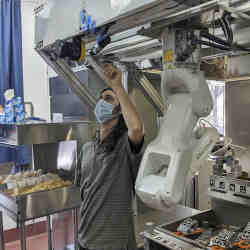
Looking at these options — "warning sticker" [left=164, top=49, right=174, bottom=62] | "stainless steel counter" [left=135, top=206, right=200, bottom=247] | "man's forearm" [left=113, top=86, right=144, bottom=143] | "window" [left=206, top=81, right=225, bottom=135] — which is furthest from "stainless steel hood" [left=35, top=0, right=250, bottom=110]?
"stainless steel counter" [left=135, top=206, right=200, bottom=247]

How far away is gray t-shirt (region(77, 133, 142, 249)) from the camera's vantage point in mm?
1386

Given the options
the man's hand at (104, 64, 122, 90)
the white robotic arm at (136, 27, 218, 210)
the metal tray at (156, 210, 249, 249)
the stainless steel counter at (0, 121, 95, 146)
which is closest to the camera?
the white robotic arm at (136, 27, 218, 210)

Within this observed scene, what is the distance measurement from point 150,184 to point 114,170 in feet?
1.92

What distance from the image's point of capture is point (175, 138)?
0.85 metres

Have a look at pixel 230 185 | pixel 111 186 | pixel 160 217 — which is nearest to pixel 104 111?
pixel 111 186

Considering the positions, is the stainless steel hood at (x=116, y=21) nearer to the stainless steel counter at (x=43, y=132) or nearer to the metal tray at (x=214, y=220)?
the stainless steel counter at (x=43, y=132)

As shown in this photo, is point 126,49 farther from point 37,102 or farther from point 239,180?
point 37,102

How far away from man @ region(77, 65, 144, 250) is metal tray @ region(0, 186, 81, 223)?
1.85 ft

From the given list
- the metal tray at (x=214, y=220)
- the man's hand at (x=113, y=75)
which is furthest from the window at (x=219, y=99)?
the man's hand at (x=113, y=75)

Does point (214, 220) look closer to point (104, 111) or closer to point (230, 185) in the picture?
point (230, 185)

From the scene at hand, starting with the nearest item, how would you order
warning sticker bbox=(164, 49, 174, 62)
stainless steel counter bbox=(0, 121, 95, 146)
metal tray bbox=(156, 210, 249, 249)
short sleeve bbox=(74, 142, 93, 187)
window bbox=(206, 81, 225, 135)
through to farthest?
warning sticker bbox=(164, 49, 174, 62) < metal tray bbox=(156, 210, 249, 249) < short sleeve bbox=(74, 142, 93, 187) < window bbox=(206, 81, 225, 135) < stainless steel counter bbox=(0, 121, 95, 146)

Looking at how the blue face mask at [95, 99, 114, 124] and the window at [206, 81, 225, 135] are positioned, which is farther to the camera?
the window at [206, 81, 225, 135]

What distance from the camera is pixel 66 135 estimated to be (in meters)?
2.28

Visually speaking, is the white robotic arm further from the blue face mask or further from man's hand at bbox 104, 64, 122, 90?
the blue face mask
